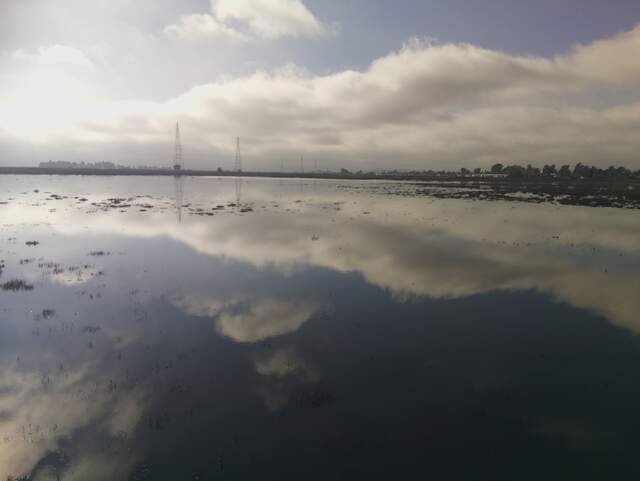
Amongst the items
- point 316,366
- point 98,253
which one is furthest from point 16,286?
point 316,366

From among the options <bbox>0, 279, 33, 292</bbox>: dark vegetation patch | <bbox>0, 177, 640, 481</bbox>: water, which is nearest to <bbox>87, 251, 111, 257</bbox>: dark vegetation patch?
<bbox>0, 177, 640, 481</bbox>: water

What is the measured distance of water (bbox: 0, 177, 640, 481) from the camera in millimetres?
8852

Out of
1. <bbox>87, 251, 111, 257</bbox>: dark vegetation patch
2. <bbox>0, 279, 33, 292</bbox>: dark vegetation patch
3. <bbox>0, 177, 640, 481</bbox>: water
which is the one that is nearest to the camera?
<bbox>0, 177, 640, 481</bbox>: water

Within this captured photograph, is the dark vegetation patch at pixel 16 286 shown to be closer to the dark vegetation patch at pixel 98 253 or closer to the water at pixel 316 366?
the water at pixel 316 366

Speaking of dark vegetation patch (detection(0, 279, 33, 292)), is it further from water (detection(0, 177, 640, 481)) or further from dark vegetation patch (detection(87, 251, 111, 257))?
dark vegetation patch (detection(87, 251, 111, 257))

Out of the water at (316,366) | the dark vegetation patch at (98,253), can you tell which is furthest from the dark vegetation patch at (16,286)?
the dark vegetation patch at (98,253)

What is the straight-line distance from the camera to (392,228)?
43.7 meters

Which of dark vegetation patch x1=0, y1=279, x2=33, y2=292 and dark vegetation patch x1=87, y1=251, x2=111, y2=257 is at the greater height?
dark vegetation patch x1=87, y1=251, x2=111, y2=257

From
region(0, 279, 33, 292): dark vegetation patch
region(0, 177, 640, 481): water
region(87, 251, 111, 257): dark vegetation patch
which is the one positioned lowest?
region(0, 177, 640, 481): water

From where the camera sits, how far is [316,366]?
13000mm

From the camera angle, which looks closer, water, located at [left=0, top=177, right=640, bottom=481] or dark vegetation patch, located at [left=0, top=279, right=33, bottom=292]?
water, located at [left=0, top=177, right=640, bottom=481]

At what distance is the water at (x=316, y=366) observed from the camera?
8.85 meters

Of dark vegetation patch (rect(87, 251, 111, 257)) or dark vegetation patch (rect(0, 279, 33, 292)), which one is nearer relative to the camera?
dark vegetation patch (rect(0, 279, 33, 292))

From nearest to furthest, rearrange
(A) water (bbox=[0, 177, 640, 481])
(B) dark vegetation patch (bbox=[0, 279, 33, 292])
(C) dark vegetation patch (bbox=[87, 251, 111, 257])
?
1. (A) water (bbox=[0, 177, 640, 481])
2. (B) dark vegetation patch (bbox=[0, 279, 33, 292])
3. (C) dark vegetation patch (bbox=[87, 251, 111, 257])
